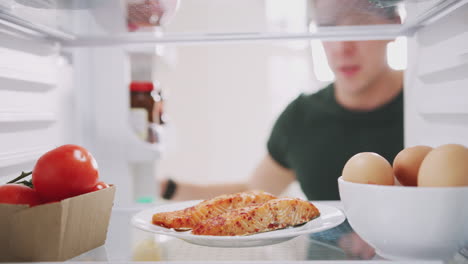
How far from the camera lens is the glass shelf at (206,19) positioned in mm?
775

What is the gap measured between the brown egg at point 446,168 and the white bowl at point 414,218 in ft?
0.05

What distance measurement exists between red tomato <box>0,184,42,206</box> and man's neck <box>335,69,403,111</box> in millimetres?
1457

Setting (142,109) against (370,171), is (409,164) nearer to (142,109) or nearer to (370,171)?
(370,171)

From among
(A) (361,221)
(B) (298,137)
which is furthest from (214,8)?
(B) (298,137)

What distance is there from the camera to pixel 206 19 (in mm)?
1086

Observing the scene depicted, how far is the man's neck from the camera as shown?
6.08 ft

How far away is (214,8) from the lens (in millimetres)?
907

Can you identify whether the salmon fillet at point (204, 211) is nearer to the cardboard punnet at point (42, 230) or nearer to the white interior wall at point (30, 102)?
the cardboard punnet at point (42, 230)

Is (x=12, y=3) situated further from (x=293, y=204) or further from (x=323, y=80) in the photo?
(x=323, y=80)

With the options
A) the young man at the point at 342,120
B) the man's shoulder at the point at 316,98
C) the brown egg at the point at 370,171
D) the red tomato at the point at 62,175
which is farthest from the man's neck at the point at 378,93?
the red tomato at the point at 62,175

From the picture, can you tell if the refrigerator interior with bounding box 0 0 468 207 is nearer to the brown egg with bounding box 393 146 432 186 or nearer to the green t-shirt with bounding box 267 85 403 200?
the brown egg with bounding box 393 146 432 186

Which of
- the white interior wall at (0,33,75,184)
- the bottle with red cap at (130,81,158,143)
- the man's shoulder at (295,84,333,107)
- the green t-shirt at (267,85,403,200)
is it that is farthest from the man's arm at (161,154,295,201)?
the white interior wall at (0,33,75,184)

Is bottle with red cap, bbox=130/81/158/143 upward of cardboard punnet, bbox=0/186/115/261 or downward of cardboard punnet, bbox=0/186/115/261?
upward

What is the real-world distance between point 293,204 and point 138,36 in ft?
1.67
